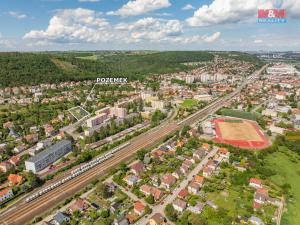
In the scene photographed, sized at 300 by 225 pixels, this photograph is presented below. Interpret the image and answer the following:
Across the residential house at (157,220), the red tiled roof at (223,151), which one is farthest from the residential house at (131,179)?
the red tiled roof at (223,151)

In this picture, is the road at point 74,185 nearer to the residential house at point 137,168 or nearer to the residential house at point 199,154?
the residential house at point 137,168

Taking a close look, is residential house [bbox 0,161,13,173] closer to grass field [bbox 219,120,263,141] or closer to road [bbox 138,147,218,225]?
road [bbox 138,147,218,225]

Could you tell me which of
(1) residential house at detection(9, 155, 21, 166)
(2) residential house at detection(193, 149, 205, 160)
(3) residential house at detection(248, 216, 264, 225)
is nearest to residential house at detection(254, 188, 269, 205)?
(3) residential house at detection(248, 216, 264, 225)

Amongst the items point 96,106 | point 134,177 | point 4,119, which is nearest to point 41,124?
point 4,119

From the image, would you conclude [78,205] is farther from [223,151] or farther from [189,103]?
[189,103]

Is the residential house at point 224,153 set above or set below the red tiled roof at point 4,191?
above

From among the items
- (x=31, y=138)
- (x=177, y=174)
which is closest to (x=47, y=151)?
(x=31, y=138)

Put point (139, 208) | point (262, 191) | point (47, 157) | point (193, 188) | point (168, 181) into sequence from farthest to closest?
point (47, 157), point (168, 181), point (193, 188), point (262, 191), point (139, 208)
